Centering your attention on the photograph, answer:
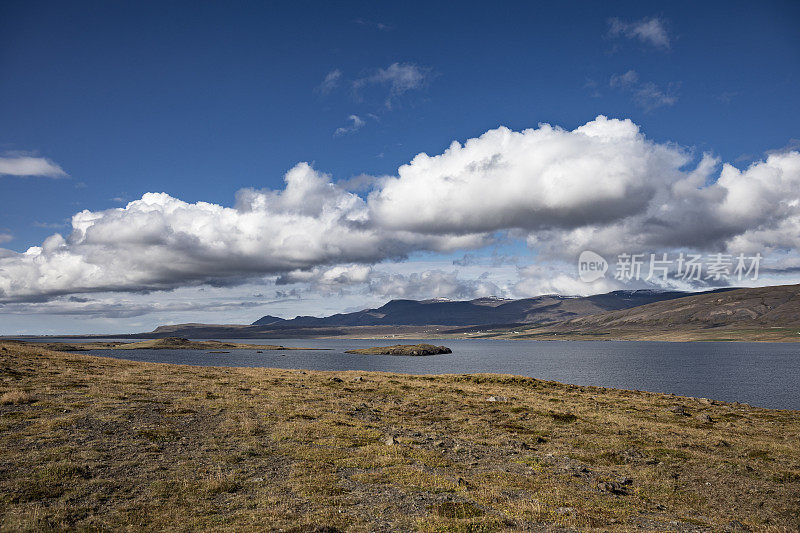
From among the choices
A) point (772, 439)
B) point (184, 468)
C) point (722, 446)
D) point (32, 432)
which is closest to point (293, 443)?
point (184, 468)

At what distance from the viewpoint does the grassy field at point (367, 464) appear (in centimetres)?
1755

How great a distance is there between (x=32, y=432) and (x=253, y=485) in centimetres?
1590

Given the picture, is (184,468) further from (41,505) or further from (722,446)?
(722,446)

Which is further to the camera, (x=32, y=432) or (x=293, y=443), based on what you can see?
(x=293, y=443)

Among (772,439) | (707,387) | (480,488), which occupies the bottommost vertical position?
(707,387)

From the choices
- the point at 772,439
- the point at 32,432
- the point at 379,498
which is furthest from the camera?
the point at 772,439

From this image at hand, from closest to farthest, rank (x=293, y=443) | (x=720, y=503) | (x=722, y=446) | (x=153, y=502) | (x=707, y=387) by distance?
(x=153, y=502) → (x=720, y=503) → (x=293, y=443) → (x=722, y=446) → (x=707, y=387)

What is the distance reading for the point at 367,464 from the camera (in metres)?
25.0

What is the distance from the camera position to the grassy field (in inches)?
691

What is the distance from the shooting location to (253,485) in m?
20.8

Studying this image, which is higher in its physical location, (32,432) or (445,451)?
(32,432)

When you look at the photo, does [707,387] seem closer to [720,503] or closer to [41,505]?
[720,503]

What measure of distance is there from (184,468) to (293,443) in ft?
24.5

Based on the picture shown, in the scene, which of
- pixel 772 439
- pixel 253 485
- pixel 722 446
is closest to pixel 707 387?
pixel 772 439
